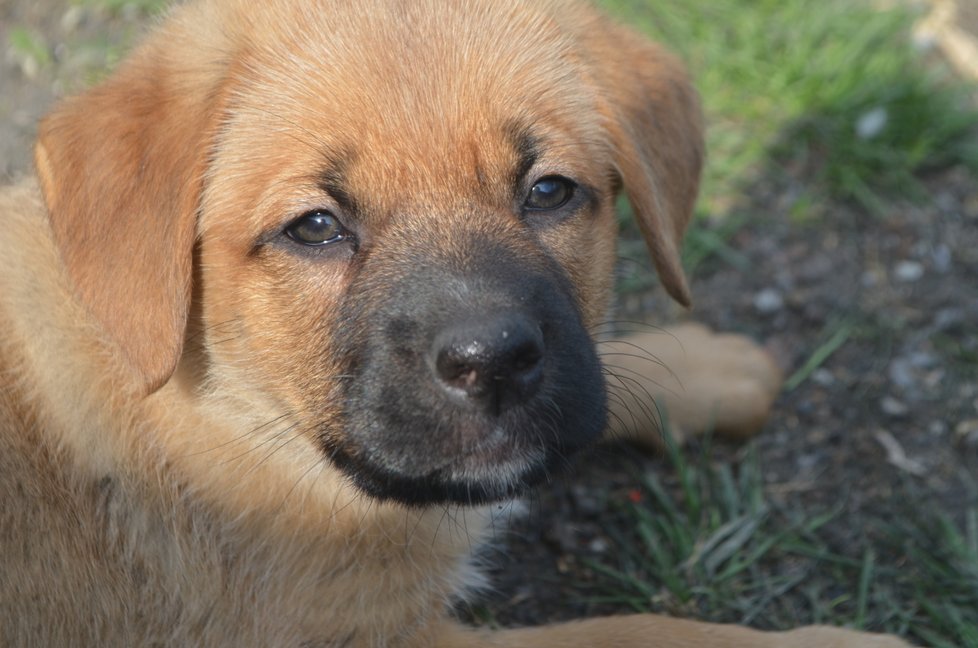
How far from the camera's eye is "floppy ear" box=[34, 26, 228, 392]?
2.92 m

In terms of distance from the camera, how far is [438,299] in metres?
2.79

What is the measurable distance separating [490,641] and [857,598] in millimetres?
1421

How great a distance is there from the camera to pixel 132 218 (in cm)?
294

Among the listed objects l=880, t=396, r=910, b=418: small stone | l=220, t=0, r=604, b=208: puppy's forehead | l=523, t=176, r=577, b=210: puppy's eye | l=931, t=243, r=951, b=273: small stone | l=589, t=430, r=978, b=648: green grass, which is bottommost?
l=589, t=430, r=978, b=648: green grass

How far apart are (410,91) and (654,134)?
98 cm

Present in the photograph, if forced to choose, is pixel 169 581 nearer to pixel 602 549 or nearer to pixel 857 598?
pixel 602 549

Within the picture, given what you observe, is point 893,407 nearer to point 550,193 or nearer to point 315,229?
point 550,193

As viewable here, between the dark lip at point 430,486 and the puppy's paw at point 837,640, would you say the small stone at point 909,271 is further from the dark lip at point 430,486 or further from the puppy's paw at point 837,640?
the dark lip at point 430,486

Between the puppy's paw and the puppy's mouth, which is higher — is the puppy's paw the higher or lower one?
the lower one

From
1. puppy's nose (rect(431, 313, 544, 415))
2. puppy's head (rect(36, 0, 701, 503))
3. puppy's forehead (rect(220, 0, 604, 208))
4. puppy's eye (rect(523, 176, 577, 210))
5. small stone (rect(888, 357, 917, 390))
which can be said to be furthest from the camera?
small stone (rect(888, 357, 917, 390))

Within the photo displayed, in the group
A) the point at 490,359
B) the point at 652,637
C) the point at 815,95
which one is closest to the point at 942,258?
the point at 815,95

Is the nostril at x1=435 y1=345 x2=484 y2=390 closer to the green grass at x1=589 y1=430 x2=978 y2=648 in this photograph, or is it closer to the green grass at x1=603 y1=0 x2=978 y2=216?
the green grass at x1=589 y1=430 x2=978 y2=648

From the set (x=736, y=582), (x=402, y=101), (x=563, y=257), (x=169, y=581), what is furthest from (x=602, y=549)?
(x=402, y=101)

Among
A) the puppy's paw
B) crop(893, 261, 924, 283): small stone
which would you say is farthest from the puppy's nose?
crop(893, 261, 924, 283): small stone
